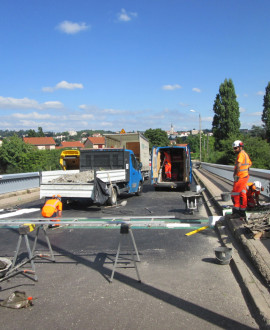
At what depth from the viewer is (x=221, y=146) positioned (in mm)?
58750

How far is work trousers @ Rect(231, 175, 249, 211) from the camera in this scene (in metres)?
7.22

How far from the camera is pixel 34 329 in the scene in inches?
142

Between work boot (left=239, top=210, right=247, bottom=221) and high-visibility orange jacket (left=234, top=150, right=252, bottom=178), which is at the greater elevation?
high-visibility orange jacket (left=234, top=150, right=252, bottom=178)

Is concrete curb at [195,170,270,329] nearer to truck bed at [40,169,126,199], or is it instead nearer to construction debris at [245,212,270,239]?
construction debris at [245,212,270,239]

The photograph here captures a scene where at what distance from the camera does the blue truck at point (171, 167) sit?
17.1 metres

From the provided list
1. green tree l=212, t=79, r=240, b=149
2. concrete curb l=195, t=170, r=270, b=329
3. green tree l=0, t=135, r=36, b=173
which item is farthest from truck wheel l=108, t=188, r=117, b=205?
green tree l=212, t=79, r=240, b=149

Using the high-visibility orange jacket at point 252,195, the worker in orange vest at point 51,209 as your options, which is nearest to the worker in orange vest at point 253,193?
the high-visibility orange jacket at point 252,195

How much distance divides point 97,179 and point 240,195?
5331 millimetres

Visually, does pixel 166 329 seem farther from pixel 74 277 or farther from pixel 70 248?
pixel 70 248

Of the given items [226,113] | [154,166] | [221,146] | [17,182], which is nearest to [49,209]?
[17,182]

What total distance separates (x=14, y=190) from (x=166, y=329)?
45.1 ft

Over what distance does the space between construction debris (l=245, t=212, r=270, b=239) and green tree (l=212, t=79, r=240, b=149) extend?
5924cm

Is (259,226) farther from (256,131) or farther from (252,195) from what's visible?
(256,131)

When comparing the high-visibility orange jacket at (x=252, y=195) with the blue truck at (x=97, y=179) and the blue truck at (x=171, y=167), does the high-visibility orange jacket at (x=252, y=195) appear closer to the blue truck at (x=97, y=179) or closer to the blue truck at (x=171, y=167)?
the blue truck at (x=97, y=179)
